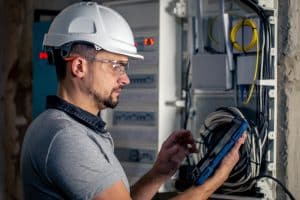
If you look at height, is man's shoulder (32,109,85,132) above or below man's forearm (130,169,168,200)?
above

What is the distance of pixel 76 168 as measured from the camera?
4.94 ft

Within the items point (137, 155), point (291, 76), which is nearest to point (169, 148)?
point (291, 76)

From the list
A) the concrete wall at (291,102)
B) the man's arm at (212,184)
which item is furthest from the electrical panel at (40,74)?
the man's arm at (212,184)

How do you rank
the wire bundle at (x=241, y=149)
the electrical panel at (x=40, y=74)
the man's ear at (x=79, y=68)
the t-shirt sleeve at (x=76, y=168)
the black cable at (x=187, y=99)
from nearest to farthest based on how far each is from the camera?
1. the t-shirt sleeve at (x=76, y=168)
2. the man's ear at (x=79, y=68)
3. the wire bundle at (x=241, y=149)
4. the black cable at (x=187, y=99)
5. the electrical panel at (x=40, y=74)

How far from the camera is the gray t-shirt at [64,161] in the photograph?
59.2 inches

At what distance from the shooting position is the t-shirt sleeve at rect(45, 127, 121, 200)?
1.50 metres

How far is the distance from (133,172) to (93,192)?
135 centimetres

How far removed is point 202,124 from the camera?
257 cm

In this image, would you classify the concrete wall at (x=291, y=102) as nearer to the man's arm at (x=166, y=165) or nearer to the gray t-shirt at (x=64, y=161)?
the man's arm at (x=166, y=165)

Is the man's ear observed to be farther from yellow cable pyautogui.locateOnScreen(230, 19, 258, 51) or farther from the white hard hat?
yellow cable pyautogui.locateOnScreen(230, 19, 258, 51)

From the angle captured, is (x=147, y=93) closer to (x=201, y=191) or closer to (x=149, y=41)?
(x=149, y=41)

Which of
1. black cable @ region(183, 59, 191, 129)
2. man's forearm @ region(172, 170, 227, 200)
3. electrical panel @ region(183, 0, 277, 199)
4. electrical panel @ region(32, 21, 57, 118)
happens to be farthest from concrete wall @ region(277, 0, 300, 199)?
electrical panel @ region(32, 21, 57, 118)

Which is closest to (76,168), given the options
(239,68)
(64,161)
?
(64,161)

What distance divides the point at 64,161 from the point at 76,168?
4 cm
